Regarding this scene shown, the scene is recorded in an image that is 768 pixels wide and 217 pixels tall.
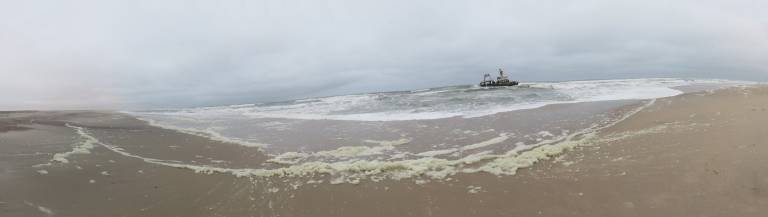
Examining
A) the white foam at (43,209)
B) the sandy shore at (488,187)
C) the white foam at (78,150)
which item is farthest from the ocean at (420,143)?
the white foam at (43,209)

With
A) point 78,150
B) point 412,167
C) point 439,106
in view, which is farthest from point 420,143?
point 439,106

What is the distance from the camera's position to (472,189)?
6684 mm

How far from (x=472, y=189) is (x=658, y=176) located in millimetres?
2643

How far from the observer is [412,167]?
8227 millimetres

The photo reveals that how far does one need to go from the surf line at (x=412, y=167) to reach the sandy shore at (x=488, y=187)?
0.27 metres

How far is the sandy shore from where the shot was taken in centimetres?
560

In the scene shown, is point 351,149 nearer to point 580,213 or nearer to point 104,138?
point 580,213

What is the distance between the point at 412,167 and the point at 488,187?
184 cm

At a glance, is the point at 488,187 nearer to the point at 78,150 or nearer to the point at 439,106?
the point at 78,150

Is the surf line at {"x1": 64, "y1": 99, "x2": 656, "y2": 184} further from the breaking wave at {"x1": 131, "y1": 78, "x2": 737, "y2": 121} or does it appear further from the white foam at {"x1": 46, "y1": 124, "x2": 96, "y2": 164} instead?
the breaking wave at {"x1": 131, "y1": 78, "x2": 737, "y2": 121}

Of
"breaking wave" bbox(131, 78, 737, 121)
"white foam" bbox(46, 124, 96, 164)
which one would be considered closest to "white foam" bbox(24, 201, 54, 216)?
"white foam" bbox(46, 124, 96, 164)

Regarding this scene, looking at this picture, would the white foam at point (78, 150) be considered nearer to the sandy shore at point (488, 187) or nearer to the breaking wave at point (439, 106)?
the sandy shore at point (488, 187)

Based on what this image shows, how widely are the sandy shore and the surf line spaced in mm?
272

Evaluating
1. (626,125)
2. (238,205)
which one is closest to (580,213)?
(238,205)
